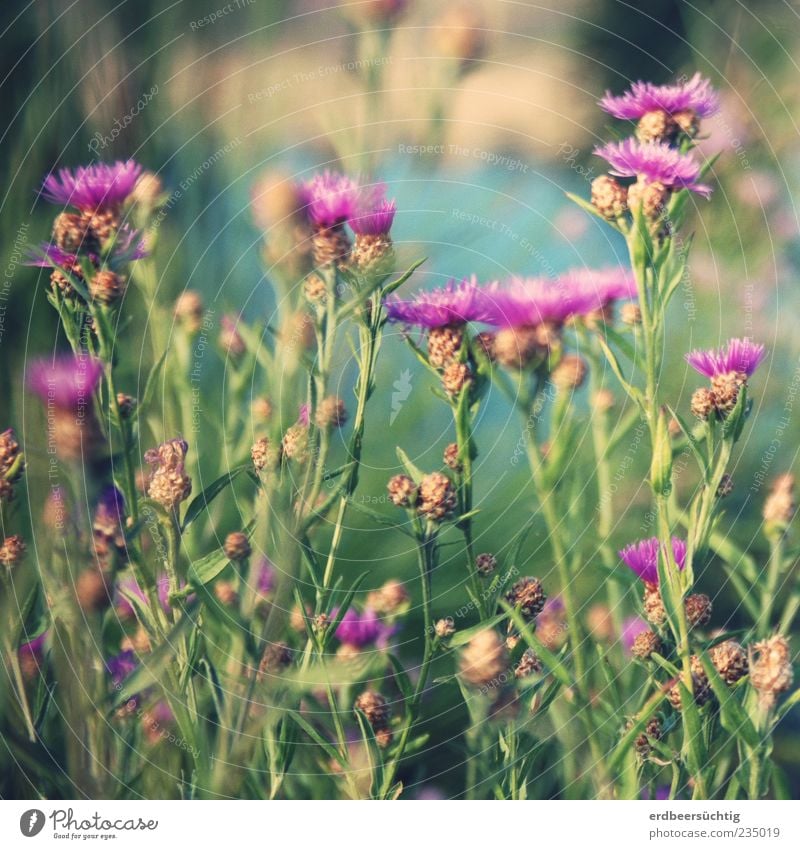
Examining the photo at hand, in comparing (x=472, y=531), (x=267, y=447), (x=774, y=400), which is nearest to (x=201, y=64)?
(x=267, y=447)

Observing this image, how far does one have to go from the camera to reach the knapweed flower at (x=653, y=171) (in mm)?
771

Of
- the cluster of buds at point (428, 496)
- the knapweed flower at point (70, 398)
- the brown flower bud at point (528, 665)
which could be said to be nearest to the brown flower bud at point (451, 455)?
the cluster of buds at point (428, 496)

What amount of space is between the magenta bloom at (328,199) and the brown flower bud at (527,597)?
28 cm

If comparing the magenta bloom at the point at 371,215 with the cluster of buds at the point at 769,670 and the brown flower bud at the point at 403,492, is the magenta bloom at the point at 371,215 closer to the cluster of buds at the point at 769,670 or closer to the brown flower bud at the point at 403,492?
the brown flower bud at the point at 403,492

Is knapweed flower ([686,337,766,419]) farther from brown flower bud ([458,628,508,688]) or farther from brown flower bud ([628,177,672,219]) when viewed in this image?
brown flower bud ([458,628,508,688])

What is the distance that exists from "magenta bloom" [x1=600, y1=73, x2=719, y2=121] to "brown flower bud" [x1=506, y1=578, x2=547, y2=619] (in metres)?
0.35

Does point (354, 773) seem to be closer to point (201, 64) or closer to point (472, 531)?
point (472, 531)

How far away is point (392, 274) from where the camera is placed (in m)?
0.78

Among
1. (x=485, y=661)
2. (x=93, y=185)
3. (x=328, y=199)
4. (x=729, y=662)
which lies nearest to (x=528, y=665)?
(x=485, y=661)

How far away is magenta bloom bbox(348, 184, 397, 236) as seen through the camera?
77cm

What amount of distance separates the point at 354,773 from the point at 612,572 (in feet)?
0.76

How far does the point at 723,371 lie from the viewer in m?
0.79

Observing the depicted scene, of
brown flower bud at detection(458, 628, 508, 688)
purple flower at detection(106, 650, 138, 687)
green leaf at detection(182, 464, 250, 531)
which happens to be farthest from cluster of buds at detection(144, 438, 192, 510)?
brown flower bud at detection(458, 628, 508, 688)

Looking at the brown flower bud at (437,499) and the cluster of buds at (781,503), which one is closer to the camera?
the brown flower bud at (437,499)
